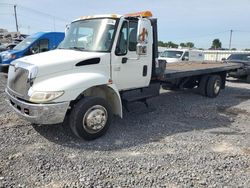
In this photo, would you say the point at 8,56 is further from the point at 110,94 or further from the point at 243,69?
the point at 243,69

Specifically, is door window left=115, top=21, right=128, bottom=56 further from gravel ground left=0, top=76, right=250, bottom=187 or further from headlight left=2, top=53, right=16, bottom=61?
headlight left=2, top=53, right=16, bottom=61

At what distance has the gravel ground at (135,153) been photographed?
3545mm

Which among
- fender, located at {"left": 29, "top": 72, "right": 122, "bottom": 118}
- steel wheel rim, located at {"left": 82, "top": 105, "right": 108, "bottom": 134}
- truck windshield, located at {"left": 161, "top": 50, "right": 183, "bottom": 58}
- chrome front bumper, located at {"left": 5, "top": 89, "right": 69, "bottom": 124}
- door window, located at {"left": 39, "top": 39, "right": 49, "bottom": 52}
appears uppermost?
door window, located at {"left": 39, "top": 39, "right": 49, "bottom": 52}

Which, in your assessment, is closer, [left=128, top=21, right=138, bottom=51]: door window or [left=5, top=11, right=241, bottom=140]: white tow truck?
[left=5, top=11, right=241, bottom=140]: white tow truck

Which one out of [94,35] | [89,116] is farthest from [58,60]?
[89,116]

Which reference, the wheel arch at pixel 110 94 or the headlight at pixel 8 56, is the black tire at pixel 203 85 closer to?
the wheel arch at pixel 110 94

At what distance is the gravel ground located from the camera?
3545mm

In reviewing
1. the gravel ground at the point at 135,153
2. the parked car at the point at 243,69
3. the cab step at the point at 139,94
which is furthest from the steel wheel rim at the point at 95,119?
the parked car at the point at 243,69

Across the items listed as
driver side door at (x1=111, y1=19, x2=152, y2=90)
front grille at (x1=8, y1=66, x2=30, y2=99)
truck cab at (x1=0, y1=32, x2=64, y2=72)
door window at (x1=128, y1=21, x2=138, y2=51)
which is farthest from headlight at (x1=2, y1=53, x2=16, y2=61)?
door window at (x1=128, y1=21, x2=138, y2=51)

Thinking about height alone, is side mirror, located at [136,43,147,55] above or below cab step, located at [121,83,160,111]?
above

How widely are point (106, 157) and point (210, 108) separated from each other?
4409 millimetres

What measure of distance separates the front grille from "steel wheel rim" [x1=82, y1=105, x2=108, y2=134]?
113cm

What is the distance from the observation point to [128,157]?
422 cm

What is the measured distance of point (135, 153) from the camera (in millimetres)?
4383
